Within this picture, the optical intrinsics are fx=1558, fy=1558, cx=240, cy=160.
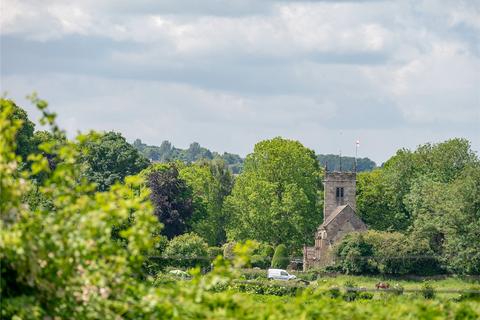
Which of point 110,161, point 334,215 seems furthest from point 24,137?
point 334,215

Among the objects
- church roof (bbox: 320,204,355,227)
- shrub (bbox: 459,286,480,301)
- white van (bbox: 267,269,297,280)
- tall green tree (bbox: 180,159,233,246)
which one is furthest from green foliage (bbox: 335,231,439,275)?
shrub (bbox: 459,286,480,301)

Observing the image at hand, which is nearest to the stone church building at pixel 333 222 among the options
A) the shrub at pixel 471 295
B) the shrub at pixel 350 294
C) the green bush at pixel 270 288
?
the green bush at pixel 270 288

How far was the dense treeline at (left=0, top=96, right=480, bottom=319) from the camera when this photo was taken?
1662cm

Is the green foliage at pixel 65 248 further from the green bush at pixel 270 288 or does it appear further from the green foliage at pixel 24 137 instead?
the green foliage at pixel 24 137

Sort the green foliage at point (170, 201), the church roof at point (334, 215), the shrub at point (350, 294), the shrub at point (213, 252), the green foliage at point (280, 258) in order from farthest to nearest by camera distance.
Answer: the church roof at point (334, 215)
the green foliage at point (170, 201)
the green foliage at point (280, 258)
the shrub at point (213, 252)
the shrub at point (350, 294)

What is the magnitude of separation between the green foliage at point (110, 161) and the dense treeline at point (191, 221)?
0.15 metres

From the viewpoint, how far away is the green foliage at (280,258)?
105 m

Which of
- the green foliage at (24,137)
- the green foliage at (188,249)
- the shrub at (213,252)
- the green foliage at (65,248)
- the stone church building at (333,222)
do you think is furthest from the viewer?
the stone church building at (333,222)

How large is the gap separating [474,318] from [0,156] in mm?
6293

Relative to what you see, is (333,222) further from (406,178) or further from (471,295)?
(471,295)

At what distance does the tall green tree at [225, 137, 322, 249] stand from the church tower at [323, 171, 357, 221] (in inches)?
41.4

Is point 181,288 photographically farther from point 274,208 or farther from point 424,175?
point 424,175

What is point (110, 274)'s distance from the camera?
16.8m

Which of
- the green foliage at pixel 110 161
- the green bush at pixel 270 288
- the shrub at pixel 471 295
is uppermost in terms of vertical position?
the green foliage at pixel 110 161
